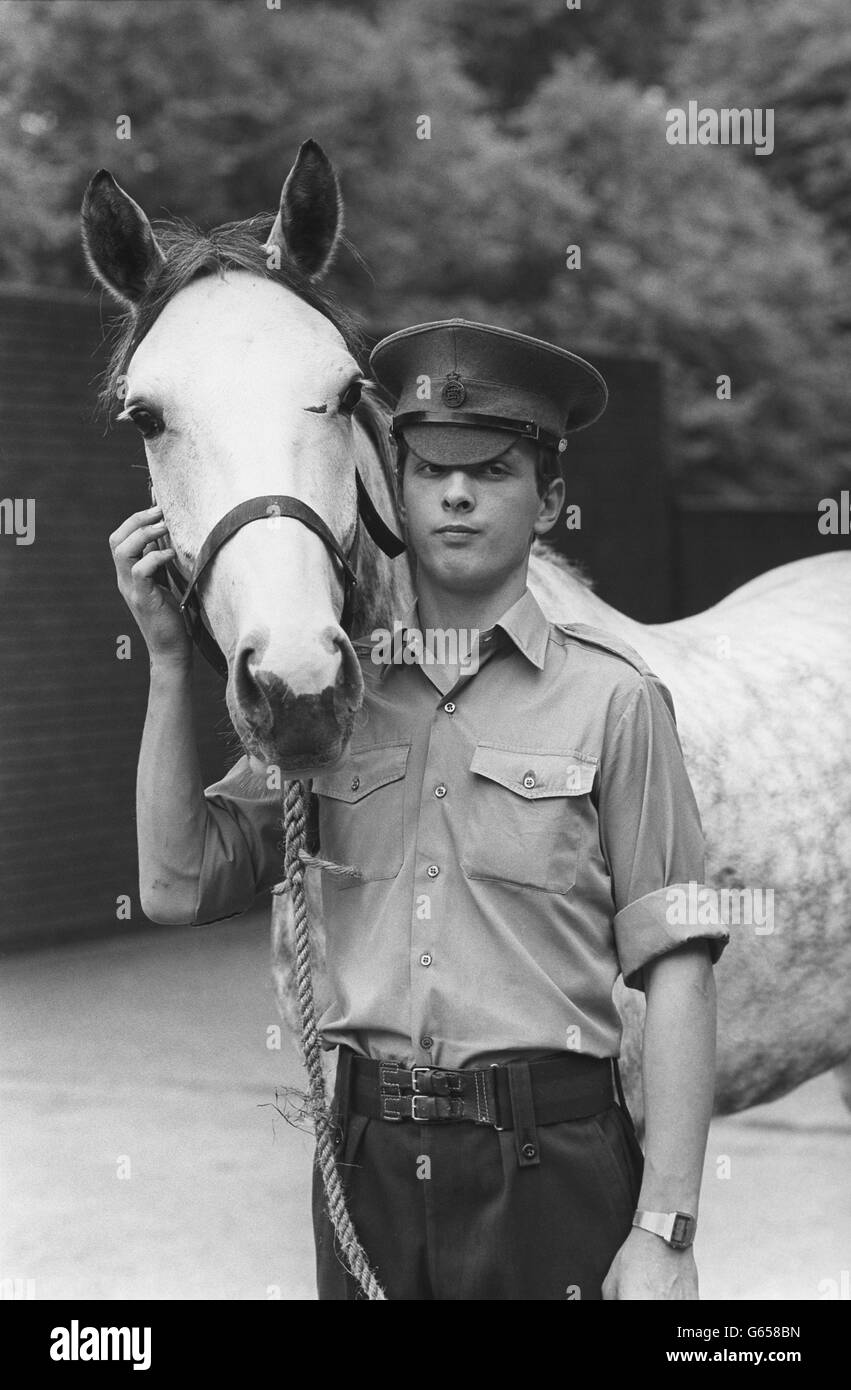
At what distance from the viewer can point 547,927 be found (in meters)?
1.71

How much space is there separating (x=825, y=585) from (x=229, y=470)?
1.99 meters

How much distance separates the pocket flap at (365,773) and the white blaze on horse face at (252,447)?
0.63 feet

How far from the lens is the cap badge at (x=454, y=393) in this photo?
1.72 m

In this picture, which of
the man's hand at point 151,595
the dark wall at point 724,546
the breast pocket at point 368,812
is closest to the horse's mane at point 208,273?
the man's hand at point 151,595

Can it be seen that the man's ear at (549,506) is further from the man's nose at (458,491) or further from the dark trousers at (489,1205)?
the dark trousers at (489,1205)

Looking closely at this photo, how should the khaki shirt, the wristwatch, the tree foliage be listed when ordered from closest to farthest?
the wristwatch < the khaki shirt < the tree foliage

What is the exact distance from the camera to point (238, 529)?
5.52 ft

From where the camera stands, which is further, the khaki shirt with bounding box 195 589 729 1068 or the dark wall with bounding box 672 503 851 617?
the dark wall with bounding box 672 503 851 617

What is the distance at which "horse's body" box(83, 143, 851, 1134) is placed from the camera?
162 centimetres

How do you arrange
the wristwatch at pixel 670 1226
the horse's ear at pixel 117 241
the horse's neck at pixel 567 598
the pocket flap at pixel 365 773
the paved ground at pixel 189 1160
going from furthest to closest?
the paved ground at pixel 189 1160, the horse's neck at pixel 567 598, the horse's ear at pixel 117 241, the pocket flap at pixel 365 773, the wristwatch at pixel 670 1226

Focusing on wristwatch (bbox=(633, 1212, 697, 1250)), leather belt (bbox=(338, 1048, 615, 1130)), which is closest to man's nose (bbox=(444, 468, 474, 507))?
leather belt (bbox=(338, 1048, 615, 1130))

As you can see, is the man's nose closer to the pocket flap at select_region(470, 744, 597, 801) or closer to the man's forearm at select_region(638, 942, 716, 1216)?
the pocket flap at select_region(470, 744, 597, 801)
